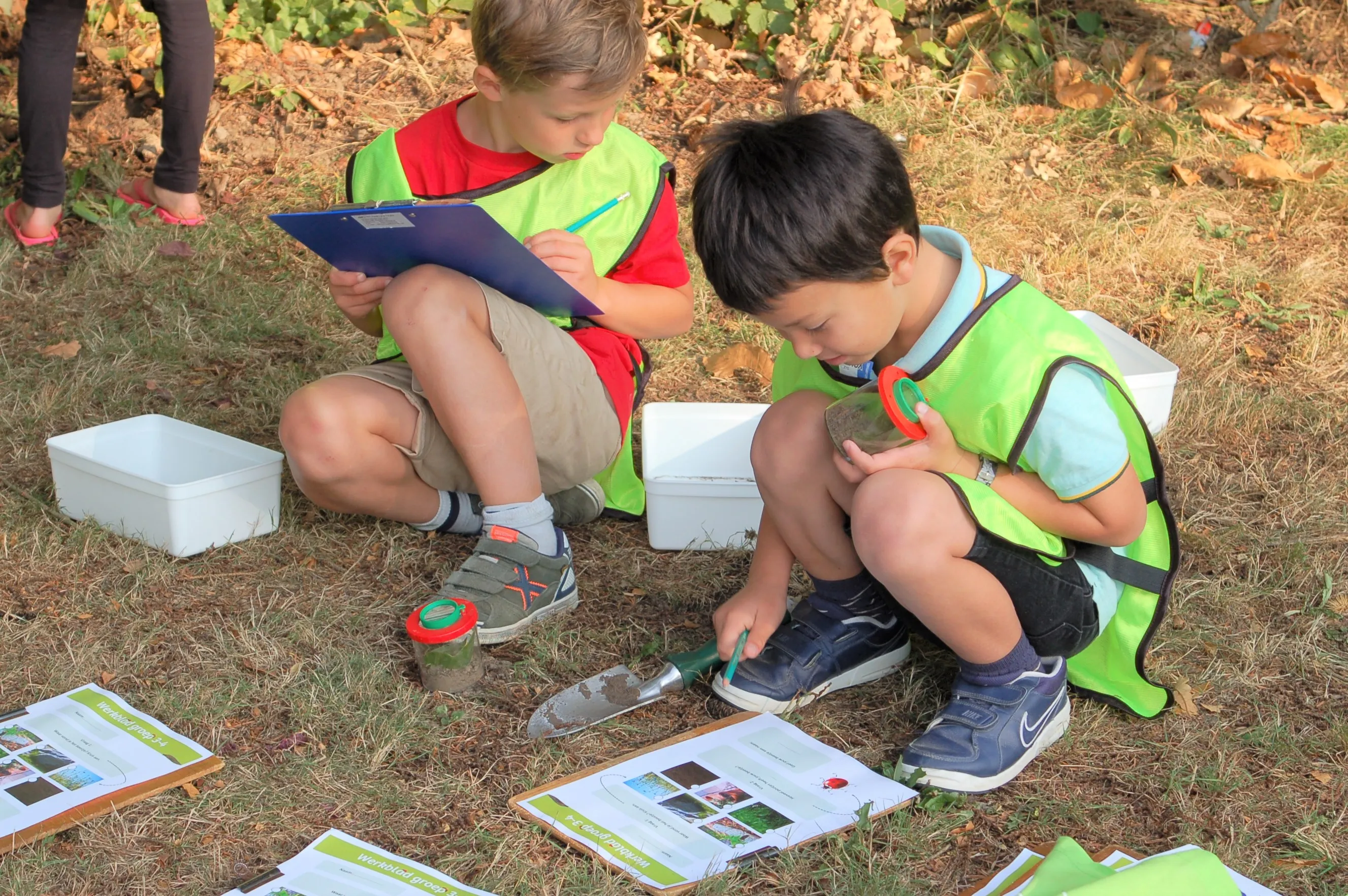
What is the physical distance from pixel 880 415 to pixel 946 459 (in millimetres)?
112

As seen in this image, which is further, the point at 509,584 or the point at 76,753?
the point at 509,584

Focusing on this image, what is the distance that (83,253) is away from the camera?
3766 millimetres

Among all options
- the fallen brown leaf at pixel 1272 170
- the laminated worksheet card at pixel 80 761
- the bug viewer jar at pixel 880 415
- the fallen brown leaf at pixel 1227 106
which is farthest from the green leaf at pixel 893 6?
the laminated worksheet card at pixel 80 761

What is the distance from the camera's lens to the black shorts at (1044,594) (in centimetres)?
181

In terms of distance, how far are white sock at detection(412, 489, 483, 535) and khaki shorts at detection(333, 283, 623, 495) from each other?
0.08 feet

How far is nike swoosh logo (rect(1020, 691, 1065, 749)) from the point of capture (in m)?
1.89

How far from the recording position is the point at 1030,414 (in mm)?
1728

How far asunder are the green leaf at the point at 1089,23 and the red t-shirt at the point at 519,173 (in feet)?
9.39

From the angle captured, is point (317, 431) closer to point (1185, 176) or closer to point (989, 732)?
point (989, 732)

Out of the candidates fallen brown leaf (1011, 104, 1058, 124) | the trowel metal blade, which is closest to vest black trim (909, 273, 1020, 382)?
the trowel metal blade

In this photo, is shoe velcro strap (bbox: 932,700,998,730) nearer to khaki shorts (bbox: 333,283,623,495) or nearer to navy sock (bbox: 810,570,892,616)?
navy sock (bbox: 810,570,892,616)

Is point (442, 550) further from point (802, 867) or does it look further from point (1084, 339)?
point (1084, 339)

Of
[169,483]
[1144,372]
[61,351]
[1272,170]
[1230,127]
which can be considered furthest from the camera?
[1230,127]

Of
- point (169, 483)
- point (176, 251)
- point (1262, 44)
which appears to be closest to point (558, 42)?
point (169, 483)
